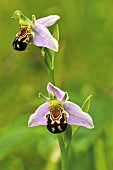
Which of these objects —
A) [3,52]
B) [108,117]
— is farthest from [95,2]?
[108,117]

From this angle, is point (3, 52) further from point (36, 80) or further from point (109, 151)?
point (109, 151)

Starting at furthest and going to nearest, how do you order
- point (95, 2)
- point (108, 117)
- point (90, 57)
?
point (95, 2)
point (90, 57)
point (108, 117)

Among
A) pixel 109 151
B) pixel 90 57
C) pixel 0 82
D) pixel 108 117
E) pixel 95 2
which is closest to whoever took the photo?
pixel 109 151

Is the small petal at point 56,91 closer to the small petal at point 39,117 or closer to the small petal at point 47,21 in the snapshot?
the small petal at point 39,117

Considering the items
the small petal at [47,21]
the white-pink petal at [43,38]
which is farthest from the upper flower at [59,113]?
the small petal at [47,21]

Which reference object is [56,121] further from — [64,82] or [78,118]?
[64,82]

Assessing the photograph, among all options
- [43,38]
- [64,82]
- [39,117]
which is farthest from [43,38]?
[64,82]

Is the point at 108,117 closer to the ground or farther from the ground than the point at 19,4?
closer to the ground
